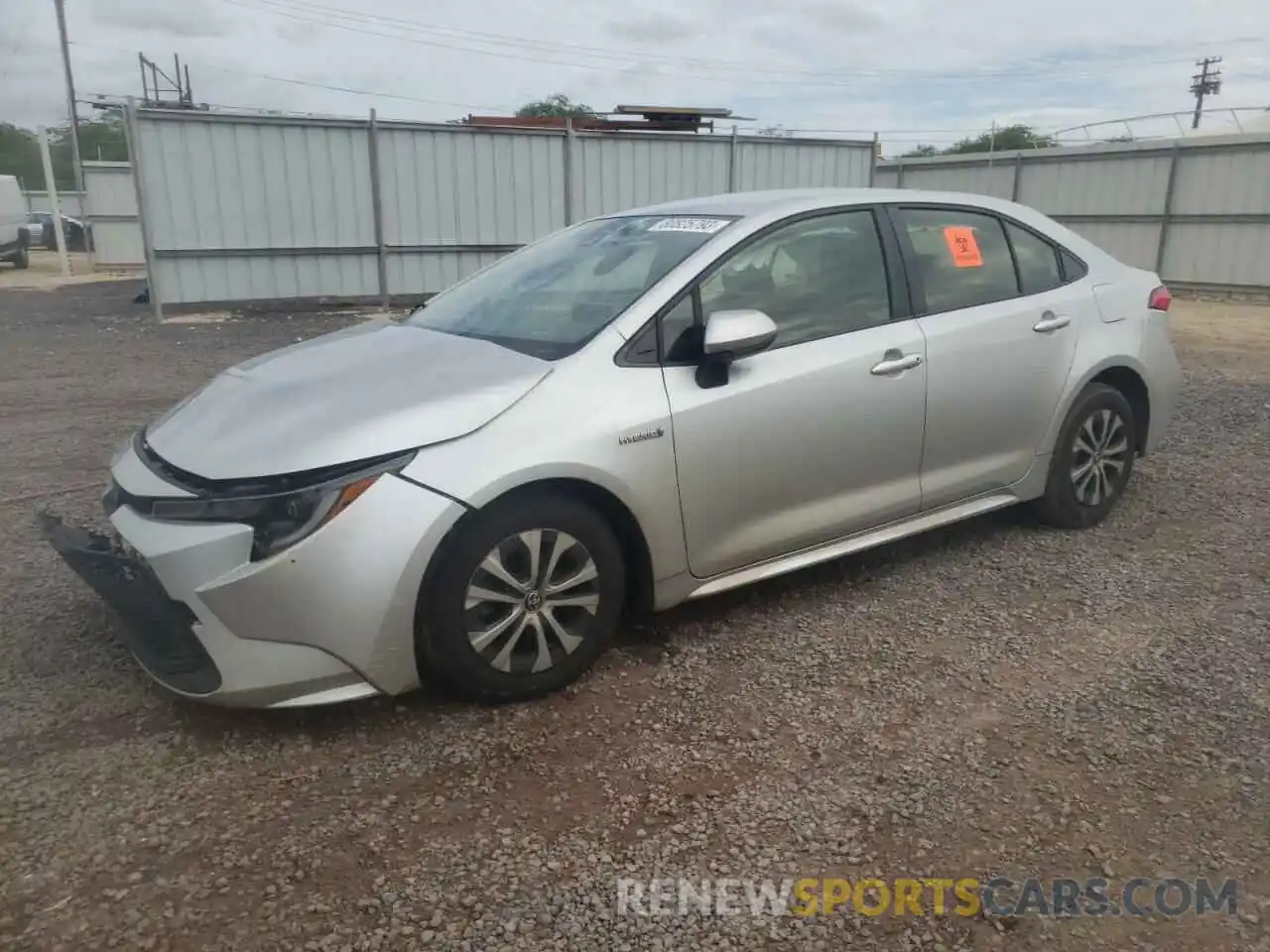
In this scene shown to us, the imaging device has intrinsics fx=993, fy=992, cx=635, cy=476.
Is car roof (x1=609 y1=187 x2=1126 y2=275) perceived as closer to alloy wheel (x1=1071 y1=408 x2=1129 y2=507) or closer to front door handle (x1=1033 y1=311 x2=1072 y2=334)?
front door handle (x1=1033 y1=311 x2=1072 y2=334)

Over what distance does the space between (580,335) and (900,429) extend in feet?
4.35

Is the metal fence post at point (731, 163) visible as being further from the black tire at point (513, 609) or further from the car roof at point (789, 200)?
the black tire at point (513, 609)

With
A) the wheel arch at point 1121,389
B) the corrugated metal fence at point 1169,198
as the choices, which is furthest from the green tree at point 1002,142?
the wheel arch at point 1121,389

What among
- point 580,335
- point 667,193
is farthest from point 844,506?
point 667,193

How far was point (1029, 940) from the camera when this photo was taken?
215cm

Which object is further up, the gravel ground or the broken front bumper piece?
the broken front bumper piece

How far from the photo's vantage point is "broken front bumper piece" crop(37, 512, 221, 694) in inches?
108

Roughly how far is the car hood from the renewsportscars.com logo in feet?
4.44

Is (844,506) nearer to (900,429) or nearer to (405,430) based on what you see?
(900,429)

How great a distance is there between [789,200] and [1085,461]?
194cm

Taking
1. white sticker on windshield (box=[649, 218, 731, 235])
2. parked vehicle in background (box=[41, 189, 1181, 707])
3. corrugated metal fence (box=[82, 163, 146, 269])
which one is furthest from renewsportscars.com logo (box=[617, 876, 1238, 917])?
corrugated metal fence (box=[82, 163, 146, 269])

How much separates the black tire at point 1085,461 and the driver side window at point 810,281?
1.26m

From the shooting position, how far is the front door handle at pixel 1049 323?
4.25 metres

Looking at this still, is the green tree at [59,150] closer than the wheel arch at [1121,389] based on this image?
No
